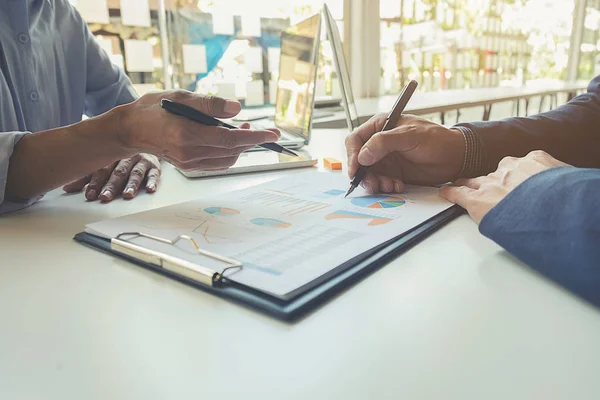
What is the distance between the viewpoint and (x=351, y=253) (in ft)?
1.49

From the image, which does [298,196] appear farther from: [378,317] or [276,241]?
[378,317]

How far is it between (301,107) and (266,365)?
0.97m

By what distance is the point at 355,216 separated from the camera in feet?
1.91

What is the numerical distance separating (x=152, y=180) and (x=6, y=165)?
219 millimetres

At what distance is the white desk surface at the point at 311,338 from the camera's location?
0.28 meters

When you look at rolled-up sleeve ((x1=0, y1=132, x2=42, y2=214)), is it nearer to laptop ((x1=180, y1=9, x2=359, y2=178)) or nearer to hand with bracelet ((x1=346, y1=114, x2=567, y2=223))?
laptop ((x1=180, y1=9, x2=359, y2=178))

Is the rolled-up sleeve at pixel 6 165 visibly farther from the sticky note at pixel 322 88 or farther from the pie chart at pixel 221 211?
the sticky note at pixel 322 88

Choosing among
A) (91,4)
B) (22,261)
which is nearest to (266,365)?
(22,261)

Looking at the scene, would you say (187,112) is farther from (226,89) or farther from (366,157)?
(226,89)

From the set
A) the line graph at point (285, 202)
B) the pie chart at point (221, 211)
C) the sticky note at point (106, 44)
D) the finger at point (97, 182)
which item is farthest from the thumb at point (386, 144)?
the sticky note at point (106, 44)

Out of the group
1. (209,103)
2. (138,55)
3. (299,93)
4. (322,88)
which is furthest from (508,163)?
(322,88)

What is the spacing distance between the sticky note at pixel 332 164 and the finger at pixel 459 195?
276mm

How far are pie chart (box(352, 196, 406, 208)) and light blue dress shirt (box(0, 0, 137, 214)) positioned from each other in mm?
499

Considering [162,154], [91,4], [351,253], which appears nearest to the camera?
[351,253]
